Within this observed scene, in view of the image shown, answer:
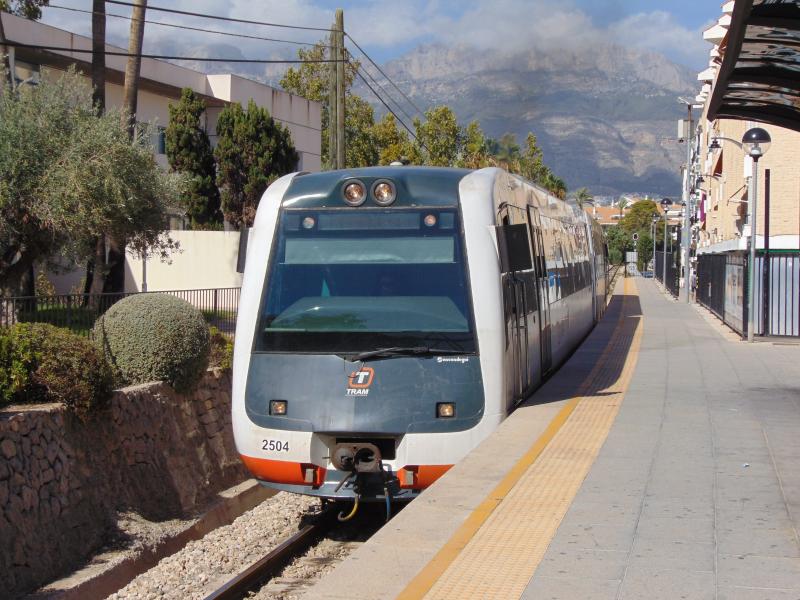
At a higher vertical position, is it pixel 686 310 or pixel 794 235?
pixel 794 235

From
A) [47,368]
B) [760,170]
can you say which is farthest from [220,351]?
[760,170]

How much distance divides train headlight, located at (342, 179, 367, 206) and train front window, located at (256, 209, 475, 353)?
0.37 feet

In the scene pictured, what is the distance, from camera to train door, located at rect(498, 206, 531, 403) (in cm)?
952

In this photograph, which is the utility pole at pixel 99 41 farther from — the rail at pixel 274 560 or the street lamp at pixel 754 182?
the rail at pixel 274 560

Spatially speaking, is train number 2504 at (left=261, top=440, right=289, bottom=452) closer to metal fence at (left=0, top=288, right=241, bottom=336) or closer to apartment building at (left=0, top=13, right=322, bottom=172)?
metal fence at (left=0, top=288, right=241, bottom=336)

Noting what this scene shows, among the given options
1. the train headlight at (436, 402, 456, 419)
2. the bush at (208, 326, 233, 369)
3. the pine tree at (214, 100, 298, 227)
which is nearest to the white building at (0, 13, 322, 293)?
the pine tree at (214, 100, 298, 227)

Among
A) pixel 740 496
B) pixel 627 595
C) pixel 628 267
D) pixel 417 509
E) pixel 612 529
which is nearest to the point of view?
pixel 627 595

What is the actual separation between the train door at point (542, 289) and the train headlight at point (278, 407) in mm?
4401

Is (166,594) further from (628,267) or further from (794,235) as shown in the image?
(628,267)

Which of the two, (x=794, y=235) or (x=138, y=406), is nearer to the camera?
(x=138, y=406)

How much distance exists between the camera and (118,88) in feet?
113

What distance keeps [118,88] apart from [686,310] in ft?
67.5

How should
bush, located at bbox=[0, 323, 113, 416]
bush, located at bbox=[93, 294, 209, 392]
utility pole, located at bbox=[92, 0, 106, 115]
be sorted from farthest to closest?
1. utility pole, located at bbox=[92, 0, 106, 115]
2. bush, located at bbox=[93, 294, 209, 392]
3. bush, located at bbox=[0, 323, 113, 416]

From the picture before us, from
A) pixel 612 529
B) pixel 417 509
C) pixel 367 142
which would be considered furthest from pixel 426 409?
pixel 367 142
